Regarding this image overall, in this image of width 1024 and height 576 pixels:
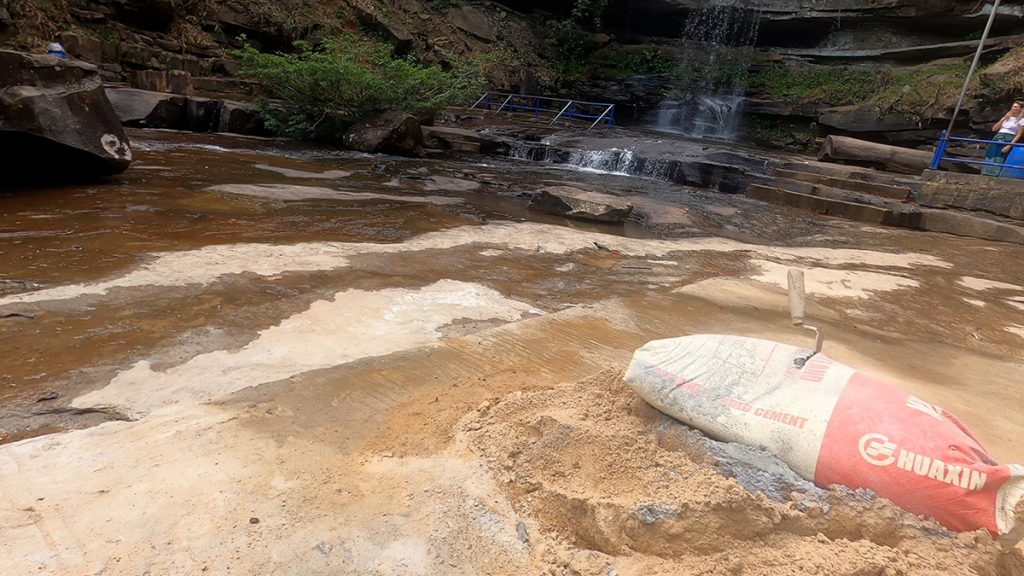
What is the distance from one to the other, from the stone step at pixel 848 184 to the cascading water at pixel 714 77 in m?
8.09

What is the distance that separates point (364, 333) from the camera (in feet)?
9.70

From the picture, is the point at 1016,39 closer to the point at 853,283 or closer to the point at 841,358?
the point at 853,283

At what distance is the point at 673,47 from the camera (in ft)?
73.6

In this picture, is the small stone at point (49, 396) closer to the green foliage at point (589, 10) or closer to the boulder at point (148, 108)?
the boulder at point (148, 108)

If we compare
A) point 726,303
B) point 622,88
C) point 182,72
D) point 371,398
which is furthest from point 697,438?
point 622,88

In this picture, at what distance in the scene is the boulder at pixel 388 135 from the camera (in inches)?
422

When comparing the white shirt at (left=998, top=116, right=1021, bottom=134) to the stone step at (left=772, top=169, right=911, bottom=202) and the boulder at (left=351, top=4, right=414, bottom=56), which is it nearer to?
the stone step at (left=772, top=169, right=911, bottom=202)

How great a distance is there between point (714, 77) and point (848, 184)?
37.7 ft

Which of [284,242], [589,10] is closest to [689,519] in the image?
[284,242]

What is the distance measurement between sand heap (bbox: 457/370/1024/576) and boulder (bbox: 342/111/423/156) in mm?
9727

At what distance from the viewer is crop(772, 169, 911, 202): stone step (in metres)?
9.48

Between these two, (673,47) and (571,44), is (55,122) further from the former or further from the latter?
(673,47)

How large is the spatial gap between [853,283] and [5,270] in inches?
247

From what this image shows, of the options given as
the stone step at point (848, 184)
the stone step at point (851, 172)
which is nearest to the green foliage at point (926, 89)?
the stone step at point (851, 172)
